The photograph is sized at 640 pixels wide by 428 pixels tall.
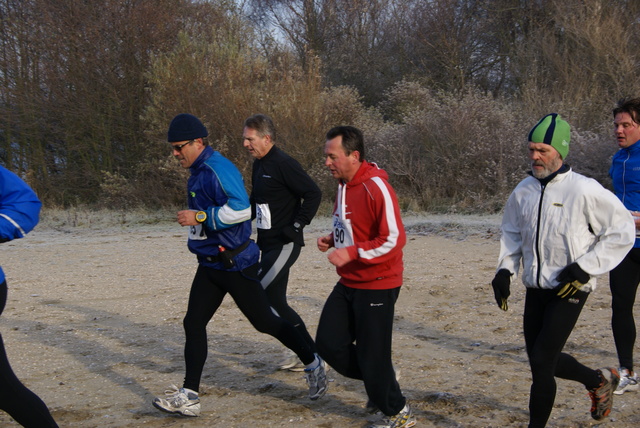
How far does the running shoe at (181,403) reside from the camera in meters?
4.55

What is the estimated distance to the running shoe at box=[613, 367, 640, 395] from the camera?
481 cm

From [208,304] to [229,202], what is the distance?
690mm

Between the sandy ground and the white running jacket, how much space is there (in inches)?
45.2

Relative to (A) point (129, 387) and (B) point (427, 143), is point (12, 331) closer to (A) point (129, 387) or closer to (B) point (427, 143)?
(A) point (129, 387)

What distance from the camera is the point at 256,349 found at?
6.38 meters

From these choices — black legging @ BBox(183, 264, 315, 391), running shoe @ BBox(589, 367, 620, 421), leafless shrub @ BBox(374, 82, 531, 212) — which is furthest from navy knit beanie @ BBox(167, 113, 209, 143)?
leafless shrub @ BBox(374, 82, 531, 212)

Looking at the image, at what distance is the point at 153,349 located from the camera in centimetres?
647

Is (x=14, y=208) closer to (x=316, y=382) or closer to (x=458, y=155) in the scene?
(x=316, y=382)

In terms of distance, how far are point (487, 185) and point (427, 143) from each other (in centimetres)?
201

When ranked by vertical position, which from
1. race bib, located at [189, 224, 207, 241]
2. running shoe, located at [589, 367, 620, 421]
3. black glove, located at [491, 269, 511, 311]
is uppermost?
race bib, located at [189, 224, 207, 241]

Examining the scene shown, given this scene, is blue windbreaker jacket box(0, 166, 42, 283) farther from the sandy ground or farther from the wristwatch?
the sandy ground

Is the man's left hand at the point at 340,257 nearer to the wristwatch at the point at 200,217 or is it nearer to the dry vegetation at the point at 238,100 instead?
the wristwatch at the point at 200,217

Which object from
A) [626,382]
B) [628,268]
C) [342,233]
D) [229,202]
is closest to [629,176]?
[628,268]

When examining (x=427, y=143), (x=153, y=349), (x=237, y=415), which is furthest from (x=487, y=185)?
(x=237, y=415)
